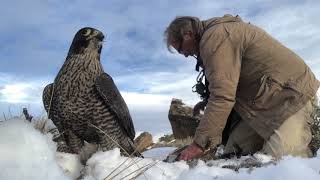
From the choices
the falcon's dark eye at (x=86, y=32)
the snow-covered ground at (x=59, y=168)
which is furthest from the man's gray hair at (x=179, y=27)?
the snow-covered ground at (x=59, y=168)

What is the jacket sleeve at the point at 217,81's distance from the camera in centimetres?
537

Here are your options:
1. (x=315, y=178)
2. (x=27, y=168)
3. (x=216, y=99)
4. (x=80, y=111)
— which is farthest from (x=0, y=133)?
(x=80, y=111)

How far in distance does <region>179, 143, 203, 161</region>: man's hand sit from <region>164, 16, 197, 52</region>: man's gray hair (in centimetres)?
125

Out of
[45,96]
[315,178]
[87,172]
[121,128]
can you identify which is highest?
[315,178]

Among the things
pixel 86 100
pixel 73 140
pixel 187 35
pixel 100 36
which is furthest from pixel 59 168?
pixel 100 36

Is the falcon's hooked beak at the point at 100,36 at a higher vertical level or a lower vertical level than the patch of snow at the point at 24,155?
lower

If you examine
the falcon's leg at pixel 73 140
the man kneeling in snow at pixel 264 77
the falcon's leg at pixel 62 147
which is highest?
the man kneeling in snow at pixel 264 77

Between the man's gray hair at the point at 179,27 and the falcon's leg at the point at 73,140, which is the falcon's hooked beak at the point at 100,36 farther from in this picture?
the falcon's leg at the point at 73,140

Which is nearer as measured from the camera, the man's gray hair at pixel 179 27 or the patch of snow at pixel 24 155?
the patch of snow at pixel 24 155

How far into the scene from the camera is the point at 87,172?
3.46 meters

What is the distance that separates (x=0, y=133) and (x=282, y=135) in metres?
3.67

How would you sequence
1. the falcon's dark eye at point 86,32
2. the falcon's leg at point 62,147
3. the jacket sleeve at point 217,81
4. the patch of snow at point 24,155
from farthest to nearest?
the falcon's dark eye at point 86,32 → the jacket sleeve at point 217,81 → the falcon's leg at point 62,147 → the patch of snow at point 24,155

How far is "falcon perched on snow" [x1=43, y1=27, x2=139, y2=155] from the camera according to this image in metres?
6.21

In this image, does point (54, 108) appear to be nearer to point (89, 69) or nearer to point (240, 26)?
point (89, 69)
